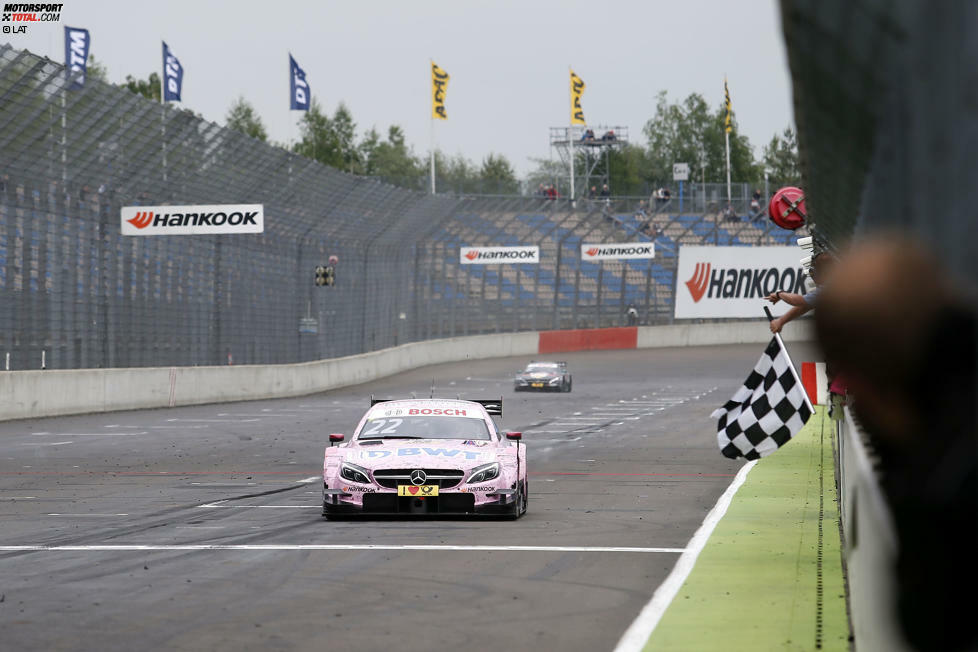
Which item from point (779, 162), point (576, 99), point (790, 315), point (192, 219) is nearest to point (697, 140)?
point (779, 162)

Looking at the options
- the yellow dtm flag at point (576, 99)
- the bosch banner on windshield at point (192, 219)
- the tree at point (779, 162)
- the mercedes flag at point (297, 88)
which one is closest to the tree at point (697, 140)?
the tree at point (779, 162)

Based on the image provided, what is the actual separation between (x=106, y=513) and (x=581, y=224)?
48.3 m

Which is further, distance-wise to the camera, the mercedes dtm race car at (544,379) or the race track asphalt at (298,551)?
the mercedes dtm race car at (544,379)

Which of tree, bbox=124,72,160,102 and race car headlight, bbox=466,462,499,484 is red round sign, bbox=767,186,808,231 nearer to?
race car headlight, bbox=466,462,499,484

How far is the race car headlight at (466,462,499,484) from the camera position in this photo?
1318cm

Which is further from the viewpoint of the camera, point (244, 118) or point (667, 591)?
point (244, 118)

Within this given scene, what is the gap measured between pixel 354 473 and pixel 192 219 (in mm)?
20063

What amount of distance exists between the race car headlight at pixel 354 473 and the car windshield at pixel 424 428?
85 cm

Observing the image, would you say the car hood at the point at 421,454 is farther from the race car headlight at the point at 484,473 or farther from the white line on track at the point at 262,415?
the white line on track at the point at 262,415

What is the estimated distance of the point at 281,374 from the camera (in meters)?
41.2

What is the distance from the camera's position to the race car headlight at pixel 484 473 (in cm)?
1318

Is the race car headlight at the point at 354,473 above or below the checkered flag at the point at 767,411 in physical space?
below

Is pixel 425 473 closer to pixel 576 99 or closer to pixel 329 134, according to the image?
pixel 576 99

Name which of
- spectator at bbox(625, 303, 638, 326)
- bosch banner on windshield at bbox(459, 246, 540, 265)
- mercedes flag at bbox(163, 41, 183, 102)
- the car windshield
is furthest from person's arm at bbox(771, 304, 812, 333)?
spectator at bbox(625, 303, 638, 326)
